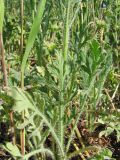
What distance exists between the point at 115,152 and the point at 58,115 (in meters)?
0.39

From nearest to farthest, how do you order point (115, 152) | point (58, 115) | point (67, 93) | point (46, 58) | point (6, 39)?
point (58, 115) < point (67, 93) < point (115, 152) < point (46, 58) < point (6, 39)

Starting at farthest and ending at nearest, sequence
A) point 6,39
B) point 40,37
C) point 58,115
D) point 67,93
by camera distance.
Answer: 1. point 6,39
2. point 40,37
3. point 67,93
4. point 58,115

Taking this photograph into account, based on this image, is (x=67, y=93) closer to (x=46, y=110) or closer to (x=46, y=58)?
(x=46, y=110)

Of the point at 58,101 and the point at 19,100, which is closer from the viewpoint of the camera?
the point at 19,100

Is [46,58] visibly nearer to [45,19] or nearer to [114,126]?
[45,19]

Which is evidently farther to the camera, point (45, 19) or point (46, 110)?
point (45, 19)

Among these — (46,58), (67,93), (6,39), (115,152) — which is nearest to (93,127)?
(115,152)

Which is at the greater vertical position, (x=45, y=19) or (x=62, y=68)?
(x=45, y=19)

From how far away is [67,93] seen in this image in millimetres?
1224

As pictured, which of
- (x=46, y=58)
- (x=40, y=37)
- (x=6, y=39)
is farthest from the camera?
(x=6, y=39)

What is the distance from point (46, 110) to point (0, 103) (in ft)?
0.51

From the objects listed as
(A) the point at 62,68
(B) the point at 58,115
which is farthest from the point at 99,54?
(B) the point at 58,115

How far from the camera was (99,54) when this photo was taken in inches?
45.1

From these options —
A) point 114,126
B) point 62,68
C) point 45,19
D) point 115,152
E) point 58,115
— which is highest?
point 45,19
